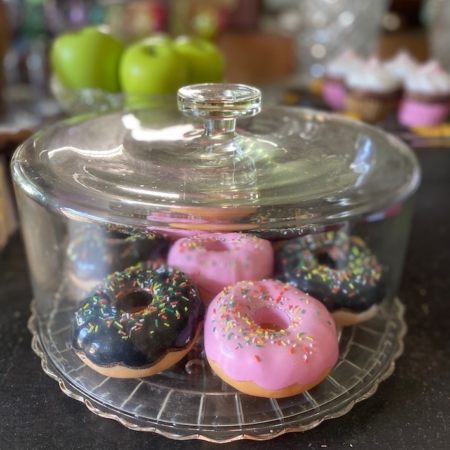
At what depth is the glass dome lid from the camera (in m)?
0.53

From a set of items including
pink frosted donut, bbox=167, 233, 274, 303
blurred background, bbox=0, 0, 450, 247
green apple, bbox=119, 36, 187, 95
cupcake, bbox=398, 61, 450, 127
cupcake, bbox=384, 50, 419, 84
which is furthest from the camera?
blurred background, bbox=0, 0, 450, 247

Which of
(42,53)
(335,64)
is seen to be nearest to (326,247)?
(335,64)

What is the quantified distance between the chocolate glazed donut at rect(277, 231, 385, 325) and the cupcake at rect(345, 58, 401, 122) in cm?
62

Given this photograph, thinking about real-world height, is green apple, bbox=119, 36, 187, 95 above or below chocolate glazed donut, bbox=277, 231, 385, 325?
above

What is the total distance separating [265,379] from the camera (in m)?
0.54

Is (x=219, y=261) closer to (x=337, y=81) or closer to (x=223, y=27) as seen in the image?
(x=337, y=81)

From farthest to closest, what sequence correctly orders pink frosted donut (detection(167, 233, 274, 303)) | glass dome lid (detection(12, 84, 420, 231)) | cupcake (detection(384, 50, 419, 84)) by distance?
cupcake (detection(384, 50, 419, 84)) < pink frosted donut (detection(167, 233, 274, 303)) < glass dome lid (detection(12, 84, 420, 231))

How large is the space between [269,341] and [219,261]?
0.49 feet

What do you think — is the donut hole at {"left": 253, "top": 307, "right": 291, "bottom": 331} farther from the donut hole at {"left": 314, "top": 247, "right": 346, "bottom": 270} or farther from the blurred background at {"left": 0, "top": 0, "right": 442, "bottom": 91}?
the blurred background at {"left": 0, "top": 0, "right": 442, "bottom": 91}

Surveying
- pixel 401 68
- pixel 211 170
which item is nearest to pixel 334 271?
pixel 211 170

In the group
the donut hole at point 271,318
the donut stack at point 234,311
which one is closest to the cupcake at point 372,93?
the donut stack at point 234,311

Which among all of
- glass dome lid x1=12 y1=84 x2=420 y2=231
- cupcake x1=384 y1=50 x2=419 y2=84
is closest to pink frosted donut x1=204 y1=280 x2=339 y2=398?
glass dome lid x1=12 y1=84 x2=420 y2=231

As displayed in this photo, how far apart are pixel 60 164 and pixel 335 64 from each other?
0.98m

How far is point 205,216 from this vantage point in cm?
52
